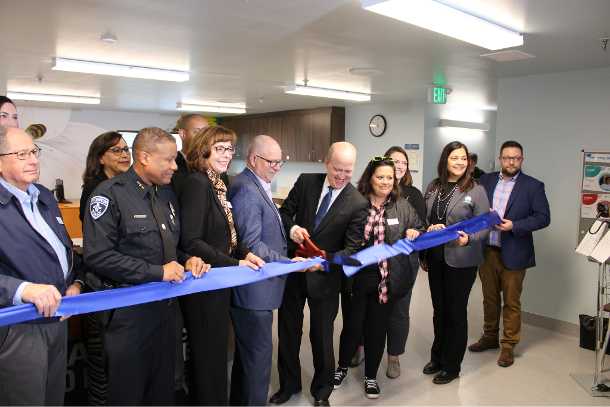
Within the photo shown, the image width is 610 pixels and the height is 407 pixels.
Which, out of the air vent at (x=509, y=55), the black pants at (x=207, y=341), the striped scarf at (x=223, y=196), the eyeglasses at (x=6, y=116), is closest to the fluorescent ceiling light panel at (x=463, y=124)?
the air vent at (x=509, y=55)

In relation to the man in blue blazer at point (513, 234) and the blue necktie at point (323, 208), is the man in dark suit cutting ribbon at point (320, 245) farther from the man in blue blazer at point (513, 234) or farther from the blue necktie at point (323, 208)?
the man in blue blazer at point (513, 234)

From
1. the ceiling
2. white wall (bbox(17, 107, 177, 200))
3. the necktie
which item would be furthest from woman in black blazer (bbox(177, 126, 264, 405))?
white wall (bbox(17, 107, 177, 200))

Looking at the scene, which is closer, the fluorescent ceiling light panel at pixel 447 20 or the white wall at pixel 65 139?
the fluorescent ceiling light panel at pixel 447 20

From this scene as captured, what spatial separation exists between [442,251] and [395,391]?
0.98 meters

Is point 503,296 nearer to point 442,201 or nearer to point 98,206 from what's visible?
point 442,201

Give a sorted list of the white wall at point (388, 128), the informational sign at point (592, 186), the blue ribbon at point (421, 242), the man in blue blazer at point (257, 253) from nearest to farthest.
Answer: the man in blue blazer at point (257, 253) → the blue ribbon at point (421, 242) → the informational sign at point (592, 186) → the white wall at point (388, 128)

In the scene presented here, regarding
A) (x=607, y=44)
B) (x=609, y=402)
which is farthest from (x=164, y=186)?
(x=607, y=44)

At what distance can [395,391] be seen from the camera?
3.13 m

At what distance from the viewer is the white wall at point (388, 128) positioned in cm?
762

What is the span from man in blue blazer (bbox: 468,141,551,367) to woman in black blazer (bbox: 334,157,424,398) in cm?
97

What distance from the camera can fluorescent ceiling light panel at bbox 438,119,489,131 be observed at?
7.89 m

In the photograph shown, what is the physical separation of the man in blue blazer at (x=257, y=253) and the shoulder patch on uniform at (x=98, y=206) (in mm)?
698

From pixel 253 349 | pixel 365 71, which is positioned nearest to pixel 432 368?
pixel 253 349

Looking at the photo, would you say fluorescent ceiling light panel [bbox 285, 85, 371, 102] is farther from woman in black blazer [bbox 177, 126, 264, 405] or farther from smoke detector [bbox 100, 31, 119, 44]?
woman in black blazer [bbox 177, 126, 264, 405]
